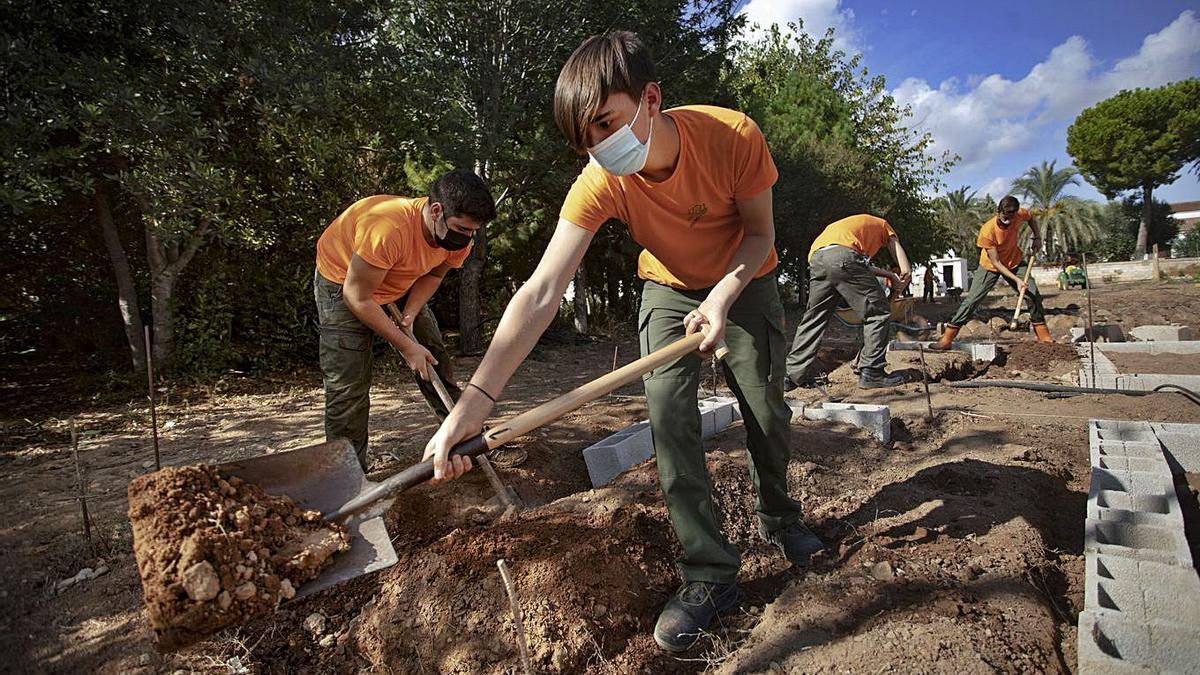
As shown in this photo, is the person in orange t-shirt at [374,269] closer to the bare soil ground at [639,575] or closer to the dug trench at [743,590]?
the bare soil ground at [639,575]

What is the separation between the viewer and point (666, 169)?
1.98 metres

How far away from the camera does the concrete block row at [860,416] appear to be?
12.7ft

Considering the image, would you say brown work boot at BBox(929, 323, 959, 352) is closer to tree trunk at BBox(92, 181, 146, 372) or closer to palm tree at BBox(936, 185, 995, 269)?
tree trunk at BBox(92, 181, 146, 372)

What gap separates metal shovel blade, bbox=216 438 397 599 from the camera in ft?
6.37

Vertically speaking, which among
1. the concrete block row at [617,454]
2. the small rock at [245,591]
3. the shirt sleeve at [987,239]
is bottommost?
the concrete block row at [617,454]

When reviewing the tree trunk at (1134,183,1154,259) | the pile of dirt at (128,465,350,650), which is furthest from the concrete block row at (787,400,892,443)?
the tree trunk at (1134,183,1154,259)

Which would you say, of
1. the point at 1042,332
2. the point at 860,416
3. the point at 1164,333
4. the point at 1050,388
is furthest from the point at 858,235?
the point at 1164,333

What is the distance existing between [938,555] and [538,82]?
25.8 feet

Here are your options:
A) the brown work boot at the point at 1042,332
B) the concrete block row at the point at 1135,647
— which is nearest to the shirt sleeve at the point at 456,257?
the concrete block row at the point at 1135,647

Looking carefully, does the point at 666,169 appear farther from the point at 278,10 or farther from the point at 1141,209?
the point at 1141,209

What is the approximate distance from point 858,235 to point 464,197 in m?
4.03

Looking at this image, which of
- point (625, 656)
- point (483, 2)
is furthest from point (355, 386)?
point (483, 2)

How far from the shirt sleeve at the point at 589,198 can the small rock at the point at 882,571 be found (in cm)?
154

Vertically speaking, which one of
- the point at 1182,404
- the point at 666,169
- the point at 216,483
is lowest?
the point at 1182,404
